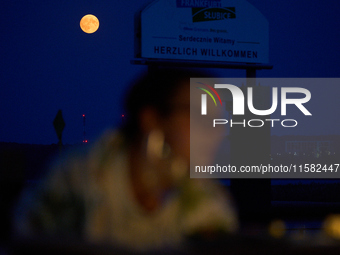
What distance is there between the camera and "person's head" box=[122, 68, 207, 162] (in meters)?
12.1

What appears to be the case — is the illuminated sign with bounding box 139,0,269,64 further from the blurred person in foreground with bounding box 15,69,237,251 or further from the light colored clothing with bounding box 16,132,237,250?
the light colored clothing with bounding box 16,132,237,250

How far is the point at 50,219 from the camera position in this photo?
6.23m

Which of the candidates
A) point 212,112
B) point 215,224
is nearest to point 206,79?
point 212,112

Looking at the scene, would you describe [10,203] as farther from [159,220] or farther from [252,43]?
[252,43]

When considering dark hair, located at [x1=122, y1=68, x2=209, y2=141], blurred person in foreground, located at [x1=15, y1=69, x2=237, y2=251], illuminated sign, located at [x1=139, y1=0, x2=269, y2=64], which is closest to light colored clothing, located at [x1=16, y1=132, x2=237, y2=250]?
blurred person in foreground, located at [x1=15, y1=69, x2=237, y2=251]

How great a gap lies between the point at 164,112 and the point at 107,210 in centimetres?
616

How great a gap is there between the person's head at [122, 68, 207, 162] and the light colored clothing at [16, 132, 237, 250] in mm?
4634

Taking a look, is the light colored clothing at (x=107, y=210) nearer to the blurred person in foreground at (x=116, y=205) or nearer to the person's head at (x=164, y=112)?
the blurred person in foreground at (x=116, y=205)

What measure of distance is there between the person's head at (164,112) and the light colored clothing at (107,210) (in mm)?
4634

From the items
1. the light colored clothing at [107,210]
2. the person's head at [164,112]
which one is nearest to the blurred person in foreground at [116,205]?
the light colored clothing at [107,210]

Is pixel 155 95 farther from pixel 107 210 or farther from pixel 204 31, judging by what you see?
pixel 107 210

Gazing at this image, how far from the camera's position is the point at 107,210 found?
641 cm

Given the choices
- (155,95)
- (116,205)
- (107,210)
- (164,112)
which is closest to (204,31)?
(155,95)

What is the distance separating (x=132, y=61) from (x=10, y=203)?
5458 millimetres
